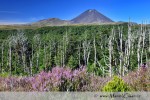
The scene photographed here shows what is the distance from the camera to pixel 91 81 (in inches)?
355

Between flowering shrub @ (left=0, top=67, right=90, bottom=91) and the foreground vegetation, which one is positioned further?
flowering shrub @ (left=0, top=67, right=90, bottom=91)

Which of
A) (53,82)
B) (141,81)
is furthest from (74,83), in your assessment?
(141,81)

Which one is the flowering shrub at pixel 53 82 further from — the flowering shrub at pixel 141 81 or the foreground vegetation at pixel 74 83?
the flowering shrub at pixel 141 81

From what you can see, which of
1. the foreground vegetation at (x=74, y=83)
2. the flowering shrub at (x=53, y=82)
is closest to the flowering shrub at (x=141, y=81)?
the foreground vegetation at (x=74, y=83)

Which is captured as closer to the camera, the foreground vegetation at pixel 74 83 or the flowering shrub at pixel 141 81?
the foreground vegetation at pixel 74 83

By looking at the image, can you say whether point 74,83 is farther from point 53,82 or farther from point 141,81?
point 141,81

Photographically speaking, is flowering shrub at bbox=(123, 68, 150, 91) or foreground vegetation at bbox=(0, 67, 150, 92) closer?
foreground vegetation at bbox=(0, 67, 150, 92)

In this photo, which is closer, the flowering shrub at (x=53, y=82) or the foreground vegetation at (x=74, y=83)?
the foreground vegetation at (x=74, y=83)

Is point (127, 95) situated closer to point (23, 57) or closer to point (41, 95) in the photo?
point (41, 95)

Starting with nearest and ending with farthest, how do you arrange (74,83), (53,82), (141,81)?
(53,82) < (141,81) < (74,83)

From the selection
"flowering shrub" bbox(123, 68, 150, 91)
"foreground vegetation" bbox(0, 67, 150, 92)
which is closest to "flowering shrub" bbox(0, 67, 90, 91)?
"foreground vegetation" bbox(0, 67, 150, 92)

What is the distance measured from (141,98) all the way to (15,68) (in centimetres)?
7323

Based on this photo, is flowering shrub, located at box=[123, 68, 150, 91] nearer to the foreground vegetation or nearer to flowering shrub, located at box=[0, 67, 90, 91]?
the foreground vegetation

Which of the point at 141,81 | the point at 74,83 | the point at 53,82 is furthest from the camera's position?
the point at 74,83
